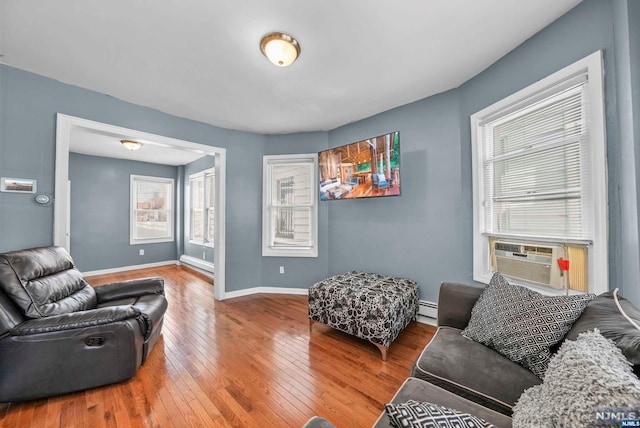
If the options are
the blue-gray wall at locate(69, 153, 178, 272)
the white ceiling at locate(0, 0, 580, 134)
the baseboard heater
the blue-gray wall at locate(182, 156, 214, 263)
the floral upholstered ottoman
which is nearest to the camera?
the white ceiling at locate(0, 0, 580, 134)

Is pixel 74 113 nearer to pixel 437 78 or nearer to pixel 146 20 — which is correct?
pixel 146 20

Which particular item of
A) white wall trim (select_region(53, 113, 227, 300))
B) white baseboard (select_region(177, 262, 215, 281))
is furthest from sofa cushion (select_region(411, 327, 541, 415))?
white baseboard (select_region(177, 262, 215, 281))

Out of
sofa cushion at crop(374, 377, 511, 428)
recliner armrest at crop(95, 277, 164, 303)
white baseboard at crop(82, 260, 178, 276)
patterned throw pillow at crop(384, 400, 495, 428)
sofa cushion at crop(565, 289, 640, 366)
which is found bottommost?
white baseboard at crop(82, 260, 178, 276)

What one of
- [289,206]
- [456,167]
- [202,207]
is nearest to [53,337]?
[289,206]

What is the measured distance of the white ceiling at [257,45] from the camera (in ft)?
5.32

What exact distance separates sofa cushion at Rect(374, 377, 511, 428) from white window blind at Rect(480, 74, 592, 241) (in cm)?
142

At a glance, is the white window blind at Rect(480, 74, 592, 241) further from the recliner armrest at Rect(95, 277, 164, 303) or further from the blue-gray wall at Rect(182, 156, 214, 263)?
the blue-gray wall at Rect(182, 156, 214, 263)

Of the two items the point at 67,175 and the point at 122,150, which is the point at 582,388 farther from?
the point at 122,150

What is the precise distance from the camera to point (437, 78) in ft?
8.05

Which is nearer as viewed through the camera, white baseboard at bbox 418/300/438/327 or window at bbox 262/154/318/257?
white baseboard at bbox 418/300/438/327

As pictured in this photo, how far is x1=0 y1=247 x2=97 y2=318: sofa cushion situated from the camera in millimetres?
1674

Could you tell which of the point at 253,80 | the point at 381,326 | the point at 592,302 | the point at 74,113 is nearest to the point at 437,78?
the point at 253,80

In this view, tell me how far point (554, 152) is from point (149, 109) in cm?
424

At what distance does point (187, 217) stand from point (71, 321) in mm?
4619
